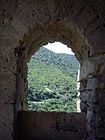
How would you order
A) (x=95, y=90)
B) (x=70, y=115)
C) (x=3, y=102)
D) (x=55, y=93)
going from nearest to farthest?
(x=95, y=90)
(x=3, y=102)
(x=70, y=115)
(x=55, y=93)

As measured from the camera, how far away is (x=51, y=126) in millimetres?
4688

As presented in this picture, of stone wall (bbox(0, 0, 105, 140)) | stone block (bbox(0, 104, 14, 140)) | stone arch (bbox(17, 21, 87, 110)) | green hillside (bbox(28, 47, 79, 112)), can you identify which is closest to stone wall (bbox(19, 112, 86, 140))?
stone wall (bbox(0, 0, 105, 140))

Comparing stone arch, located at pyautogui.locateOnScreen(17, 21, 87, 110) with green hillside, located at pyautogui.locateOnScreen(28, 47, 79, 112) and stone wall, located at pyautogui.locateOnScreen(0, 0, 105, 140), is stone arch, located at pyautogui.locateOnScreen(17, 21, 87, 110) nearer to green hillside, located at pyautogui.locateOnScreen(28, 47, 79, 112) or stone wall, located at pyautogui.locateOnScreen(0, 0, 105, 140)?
stone wall, located at pyautogui.locateOnScreen(0, 0, 105, 140)

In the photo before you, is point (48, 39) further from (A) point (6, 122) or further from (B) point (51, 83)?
(B) point (51, 83)

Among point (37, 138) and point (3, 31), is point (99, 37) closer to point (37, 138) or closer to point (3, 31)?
point (3, 31)

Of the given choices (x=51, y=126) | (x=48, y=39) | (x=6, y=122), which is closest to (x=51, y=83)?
(x=48, y=39)

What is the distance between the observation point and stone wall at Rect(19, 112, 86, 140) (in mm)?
4617

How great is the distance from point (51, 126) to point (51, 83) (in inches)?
411

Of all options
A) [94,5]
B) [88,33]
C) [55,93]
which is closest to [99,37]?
[88,33]

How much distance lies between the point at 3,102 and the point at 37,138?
939mm

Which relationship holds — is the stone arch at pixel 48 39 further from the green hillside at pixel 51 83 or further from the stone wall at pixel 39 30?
the green hillside at pixel 51 83

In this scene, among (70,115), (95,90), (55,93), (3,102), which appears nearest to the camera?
(95,90)

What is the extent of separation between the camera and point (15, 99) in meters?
4.52

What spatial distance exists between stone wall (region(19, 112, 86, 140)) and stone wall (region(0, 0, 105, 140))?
0.94 feet
